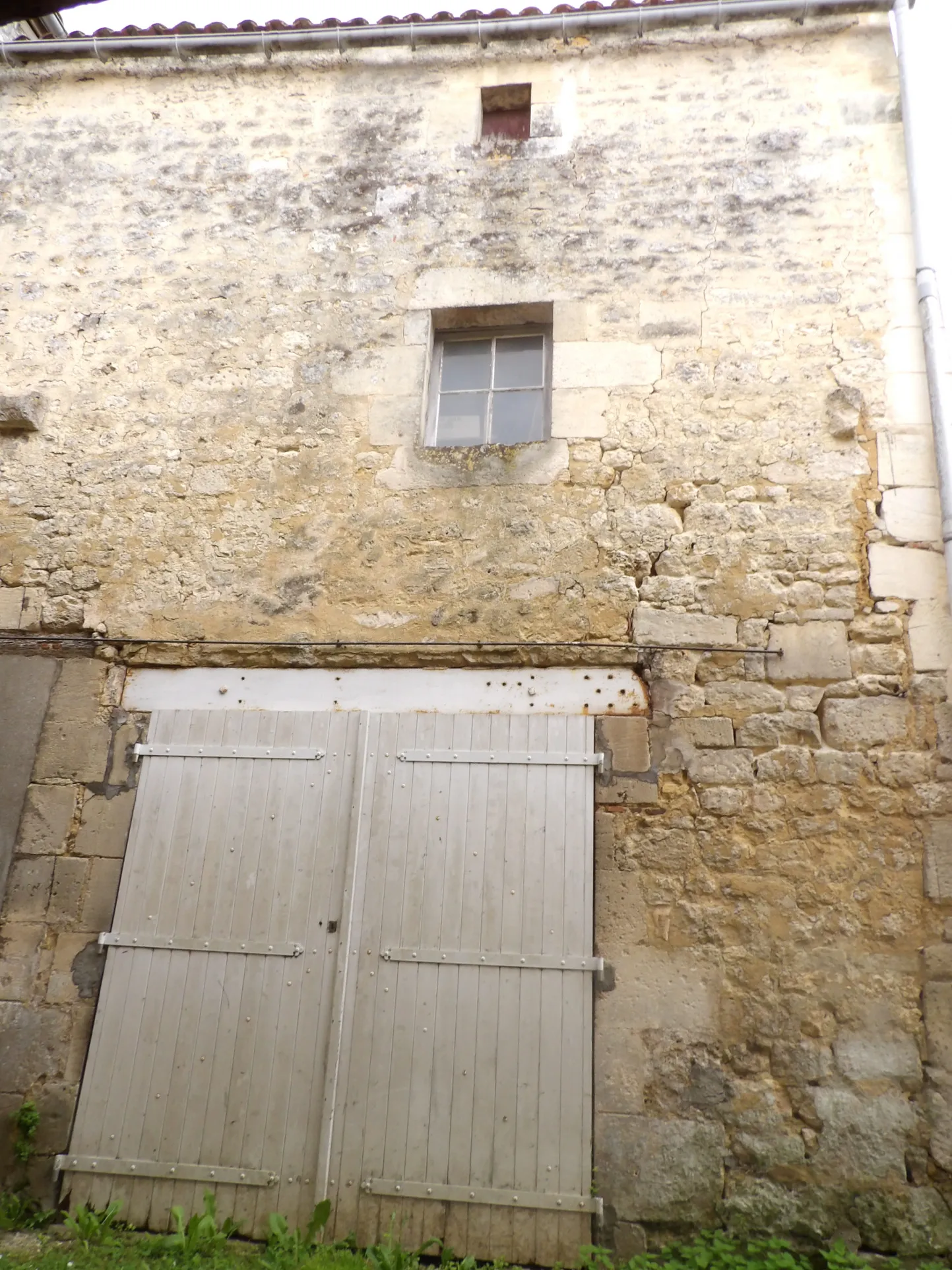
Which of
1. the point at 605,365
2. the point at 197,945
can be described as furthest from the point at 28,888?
the point at 605,365

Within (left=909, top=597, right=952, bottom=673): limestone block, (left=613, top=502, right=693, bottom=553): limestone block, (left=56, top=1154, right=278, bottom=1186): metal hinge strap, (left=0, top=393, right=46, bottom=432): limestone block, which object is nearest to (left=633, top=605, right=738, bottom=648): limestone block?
(left=613, top=502, right=693, bottom=553): limestone block

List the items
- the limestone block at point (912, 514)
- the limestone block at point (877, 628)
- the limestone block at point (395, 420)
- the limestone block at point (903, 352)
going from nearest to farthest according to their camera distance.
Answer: the limestone block at point (877, 628) < the limestone block at point (912, 514) < the limestone block at point (903, 352) < the limestone block at point (395, 420)

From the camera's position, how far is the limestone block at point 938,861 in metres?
3.29

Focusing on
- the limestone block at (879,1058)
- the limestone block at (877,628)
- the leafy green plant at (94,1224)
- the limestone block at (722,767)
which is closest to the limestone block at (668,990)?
the limestone block at (879,1058)

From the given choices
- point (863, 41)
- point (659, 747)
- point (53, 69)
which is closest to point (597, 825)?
point (659, 747)

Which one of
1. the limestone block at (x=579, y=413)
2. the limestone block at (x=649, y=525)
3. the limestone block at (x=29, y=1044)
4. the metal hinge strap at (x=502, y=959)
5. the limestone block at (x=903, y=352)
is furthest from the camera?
the limestone block at (x=579, y=413)

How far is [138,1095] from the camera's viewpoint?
3.34 m

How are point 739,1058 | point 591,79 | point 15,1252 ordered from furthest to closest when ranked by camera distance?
point 591,79 < point 739,1058 < point 15,1252

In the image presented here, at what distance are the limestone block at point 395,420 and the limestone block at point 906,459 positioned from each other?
6.92 ft

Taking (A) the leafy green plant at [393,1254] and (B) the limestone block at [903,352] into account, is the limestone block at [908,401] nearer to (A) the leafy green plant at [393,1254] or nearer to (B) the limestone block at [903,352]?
(B) the limestone block at [903,352]

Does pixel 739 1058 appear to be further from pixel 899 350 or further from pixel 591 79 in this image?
pixel 591 79

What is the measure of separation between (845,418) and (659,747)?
1.75 metres

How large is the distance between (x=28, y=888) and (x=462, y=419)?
9.44ft

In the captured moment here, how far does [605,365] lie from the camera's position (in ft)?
14.1
